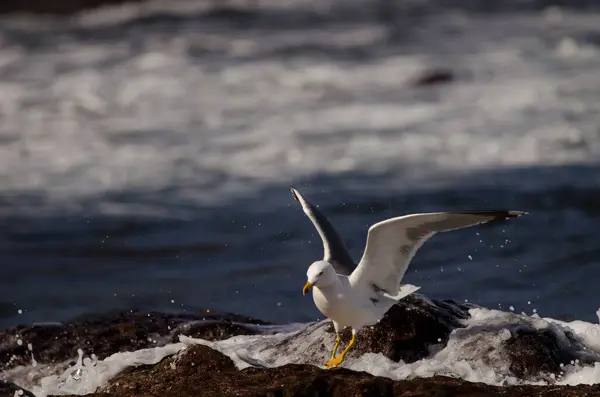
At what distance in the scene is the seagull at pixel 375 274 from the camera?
6.75 m

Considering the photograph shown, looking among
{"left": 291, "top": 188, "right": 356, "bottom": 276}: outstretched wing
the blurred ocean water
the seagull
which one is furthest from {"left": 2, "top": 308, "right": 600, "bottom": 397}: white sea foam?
the blurred ocean water

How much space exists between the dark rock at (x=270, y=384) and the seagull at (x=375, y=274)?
0.74 meters

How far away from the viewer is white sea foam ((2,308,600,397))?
6.59 m

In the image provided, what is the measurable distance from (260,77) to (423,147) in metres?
3.99

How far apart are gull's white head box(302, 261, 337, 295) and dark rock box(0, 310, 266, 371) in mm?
1569

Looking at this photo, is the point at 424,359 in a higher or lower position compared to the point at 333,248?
lower

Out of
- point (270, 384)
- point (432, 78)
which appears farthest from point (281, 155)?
point (270, 384)

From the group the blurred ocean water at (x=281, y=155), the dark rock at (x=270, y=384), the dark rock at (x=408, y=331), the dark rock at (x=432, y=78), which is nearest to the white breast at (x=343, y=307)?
the dark rock at (x=408, y=331)

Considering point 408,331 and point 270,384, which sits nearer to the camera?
point 270,384

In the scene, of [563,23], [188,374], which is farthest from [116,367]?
[563,23]

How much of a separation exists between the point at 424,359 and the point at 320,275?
0.71 metres

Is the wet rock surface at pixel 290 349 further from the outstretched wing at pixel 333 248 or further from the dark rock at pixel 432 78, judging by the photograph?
the dark rock at pixel 432 78

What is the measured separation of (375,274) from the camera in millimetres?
7082

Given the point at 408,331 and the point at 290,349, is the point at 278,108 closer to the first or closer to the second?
the point at 290,349
